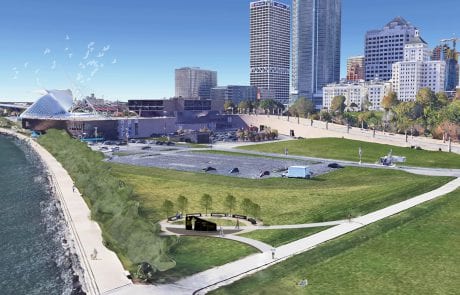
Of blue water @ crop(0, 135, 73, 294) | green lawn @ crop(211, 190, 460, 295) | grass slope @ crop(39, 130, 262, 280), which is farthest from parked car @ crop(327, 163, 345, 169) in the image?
blue water @ crop(0, 135, 73, 294)

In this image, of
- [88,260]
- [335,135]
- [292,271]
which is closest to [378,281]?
[292,271]

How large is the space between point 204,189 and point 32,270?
3350 cm

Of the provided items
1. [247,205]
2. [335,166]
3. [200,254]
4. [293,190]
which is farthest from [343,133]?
[200,254]

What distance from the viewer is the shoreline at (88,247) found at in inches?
1268

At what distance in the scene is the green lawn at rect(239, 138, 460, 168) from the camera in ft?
316

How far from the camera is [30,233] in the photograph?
165ft

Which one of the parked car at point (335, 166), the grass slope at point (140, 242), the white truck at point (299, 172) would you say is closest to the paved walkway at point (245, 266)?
the grass slope at point (140, 242)

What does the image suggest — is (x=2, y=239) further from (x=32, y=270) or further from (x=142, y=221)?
(x=142, y=221)

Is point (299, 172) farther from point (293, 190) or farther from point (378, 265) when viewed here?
point (378, 265)

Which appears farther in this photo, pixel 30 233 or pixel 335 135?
pixel 335 135

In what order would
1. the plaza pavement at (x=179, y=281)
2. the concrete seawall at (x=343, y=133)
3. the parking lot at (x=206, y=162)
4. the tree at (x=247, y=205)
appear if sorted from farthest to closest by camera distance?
the concrete seawall at (x=343, y=133) → the parking lot at (x=206, y=162) → the tree at (x=247, y=205) → the plaza pavement at (x=179, y=281)

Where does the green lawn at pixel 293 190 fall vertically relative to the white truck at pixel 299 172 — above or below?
below

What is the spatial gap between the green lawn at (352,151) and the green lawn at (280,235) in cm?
5665

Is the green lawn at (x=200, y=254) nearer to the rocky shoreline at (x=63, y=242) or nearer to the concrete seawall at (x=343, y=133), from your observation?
the rocky shoreline at (x=63, y=242)
